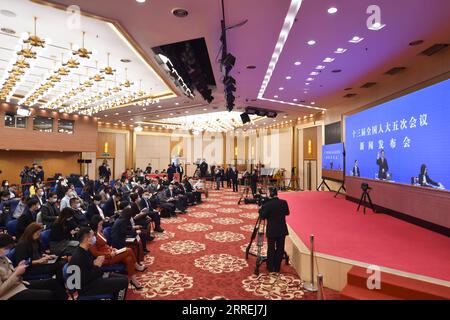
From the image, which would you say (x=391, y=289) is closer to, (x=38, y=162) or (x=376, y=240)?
(x=376, y=240)

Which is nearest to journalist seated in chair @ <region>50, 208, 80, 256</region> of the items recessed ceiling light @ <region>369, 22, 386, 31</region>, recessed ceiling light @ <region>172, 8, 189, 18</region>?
recessed ceiling light @ <region>172, 8, 189, 18</region>

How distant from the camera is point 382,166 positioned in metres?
7.22

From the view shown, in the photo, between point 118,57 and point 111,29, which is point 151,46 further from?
point 118,57

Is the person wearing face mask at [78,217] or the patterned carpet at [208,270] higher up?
the person wearing face mask at [78,217]

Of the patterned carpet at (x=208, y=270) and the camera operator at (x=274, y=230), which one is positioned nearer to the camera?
the patterned carpet at (x=208, y=270)

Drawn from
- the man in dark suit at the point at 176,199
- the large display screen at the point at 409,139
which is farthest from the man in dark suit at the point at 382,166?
the man in dark suit at the point at 176,199

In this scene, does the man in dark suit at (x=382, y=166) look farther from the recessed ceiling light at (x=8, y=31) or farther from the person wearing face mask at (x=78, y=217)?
the recessed ceiling light at (x=8, y=31)

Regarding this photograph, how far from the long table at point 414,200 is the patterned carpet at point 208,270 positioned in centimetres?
327

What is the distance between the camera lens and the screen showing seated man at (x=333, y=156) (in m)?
10.0

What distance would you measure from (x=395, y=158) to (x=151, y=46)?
21.1 feet

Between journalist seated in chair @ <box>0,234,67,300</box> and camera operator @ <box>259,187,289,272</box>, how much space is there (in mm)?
3002

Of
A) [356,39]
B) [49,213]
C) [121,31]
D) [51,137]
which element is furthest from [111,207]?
[51,137]

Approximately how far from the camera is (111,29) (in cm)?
547

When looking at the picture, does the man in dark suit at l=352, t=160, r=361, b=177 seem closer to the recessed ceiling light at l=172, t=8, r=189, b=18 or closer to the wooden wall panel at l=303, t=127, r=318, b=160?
the wooden wall panel at l=303, t=127, r=318, b=160
